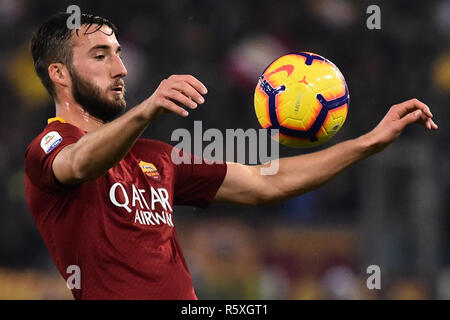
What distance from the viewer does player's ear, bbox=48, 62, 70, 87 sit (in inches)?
141

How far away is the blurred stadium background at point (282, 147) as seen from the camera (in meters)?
7.66

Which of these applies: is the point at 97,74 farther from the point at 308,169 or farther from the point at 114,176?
the point at 308,169

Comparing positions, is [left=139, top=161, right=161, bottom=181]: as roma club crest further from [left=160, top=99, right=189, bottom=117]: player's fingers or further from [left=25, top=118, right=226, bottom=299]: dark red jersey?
[left=160, top=99, right=189, bottom=117]: player's fingers

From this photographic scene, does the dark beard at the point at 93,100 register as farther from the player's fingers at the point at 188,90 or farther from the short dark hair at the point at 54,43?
the player's fingers at the point at 188,90

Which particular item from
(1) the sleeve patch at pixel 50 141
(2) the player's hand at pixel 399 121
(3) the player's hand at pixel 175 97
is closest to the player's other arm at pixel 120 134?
(3) the player's hand at pixel 175 97

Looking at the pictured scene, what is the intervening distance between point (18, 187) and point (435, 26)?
5797 mm

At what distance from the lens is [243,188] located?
3.77 metres

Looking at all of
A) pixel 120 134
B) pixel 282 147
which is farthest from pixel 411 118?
pixel 282 147

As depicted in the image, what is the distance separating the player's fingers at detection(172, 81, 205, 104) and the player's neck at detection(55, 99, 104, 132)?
0.96 m

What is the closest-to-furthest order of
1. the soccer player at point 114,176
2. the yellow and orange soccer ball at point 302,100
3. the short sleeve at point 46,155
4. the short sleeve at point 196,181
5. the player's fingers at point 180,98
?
the player's fingers at point 180,98 → the soccer player at point 114,176 → the short sleeve at point 46,155 → the yellow and orange soccer ball at point 302,100 → the short sleeve at point 196,181

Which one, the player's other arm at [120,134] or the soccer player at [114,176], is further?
the soccer player at [114,176]
